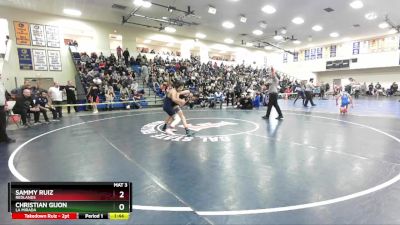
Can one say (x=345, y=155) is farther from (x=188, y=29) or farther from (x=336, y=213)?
(x=188, y=29)

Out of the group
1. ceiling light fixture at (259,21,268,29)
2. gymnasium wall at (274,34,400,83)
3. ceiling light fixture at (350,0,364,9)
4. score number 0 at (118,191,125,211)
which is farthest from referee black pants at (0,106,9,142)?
gymnasium wall at (274,34,400,83)

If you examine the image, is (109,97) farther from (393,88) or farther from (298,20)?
(393,88)

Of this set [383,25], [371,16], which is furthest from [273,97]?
[383,25]

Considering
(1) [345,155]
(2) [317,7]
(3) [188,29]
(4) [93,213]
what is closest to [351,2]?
(2) [317,7]

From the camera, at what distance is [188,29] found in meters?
21.2

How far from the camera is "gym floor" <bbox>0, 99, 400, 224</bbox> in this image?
7.87 feet

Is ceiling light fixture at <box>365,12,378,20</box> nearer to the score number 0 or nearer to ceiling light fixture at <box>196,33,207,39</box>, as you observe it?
ceiling light fixture at <box>196,33,207,39</box>

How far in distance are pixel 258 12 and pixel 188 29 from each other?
23.2ft

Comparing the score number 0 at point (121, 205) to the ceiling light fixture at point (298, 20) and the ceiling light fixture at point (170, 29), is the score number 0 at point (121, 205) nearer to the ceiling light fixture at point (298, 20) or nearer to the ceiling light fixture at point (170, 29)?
the ceiling light fixture at point (298, 20)
